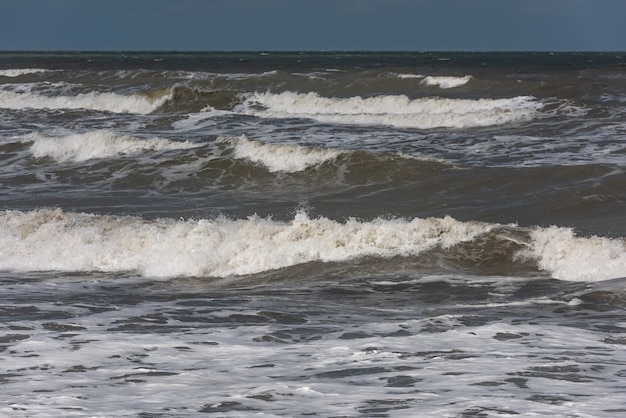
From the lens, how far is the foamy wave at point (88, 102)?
→ 43.4 metres

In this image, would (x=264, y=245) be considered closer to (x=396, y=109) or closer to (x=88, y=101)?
(x=396, y=109)

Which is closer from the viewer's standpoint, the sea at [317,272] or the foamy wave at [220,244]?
the sea at [317,272]

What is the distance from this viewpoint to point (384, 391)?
7168 mm

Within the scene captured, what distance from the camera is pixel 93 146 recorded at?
27.1 m

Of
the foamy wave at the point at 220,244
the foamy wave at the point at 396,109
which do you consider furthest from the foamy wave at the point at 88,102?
Result: the foamy wave at the point at 220,244

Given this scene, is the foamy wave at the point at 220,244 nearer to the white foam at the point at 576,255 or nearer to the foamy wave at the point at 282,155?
the white foam at the point at 576,255

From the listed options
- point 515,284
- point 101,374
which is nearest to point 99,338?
point 101,374

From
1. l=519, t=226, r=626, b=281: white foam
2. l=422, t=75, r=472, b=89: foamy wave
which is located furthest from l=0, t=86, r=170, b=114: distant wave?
l=519, t=226, r=626, b=281: white foam

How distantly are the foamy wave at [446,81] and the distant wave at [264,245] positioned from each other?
113 feet

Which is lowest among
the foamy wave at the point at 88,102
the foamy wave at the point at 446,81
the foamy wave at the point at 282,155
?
the foamy wave at the point at 282,155

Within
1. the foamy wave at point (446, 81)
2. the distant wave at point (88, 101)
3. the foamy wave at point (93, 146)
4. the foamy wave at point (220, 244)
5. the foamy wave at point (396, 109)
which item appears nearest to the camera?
the foamy wave at point (220, 244)

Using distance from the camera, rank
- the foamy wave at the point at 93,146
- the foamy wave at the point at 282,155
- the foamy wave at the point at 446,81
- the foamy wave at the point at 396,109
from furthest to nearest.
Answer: the foamy wave at the point at 446,81
the foamy wave at the point at 396,109
the foamy wave at the point at 93,146
the foamy wave at the point at 282,155

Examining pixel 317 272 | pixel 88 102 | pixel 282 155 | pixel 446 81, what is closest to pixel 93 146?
pixel 282 155

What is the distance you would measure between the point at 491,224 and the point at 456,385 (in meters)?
7.73
